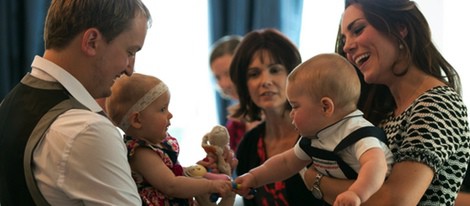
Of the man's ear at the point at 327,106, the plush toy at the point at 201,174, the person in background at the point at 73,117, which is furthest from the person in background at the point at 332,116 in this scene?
the person in background at the point at 73,117

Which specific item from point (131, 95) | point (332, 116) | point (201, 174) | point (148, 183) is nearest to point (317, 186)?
point (332, 116)

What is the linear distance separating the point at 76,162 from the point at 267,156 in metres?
1.49

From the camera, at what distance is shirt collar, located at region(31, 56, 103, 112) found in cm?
140

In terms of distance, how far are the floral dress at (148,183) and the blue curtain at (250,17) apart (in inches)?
102

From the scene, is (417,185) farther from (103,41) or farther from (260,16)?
(260,16)

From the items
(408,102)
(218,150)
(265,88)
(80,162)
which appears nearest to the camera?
(80,162)

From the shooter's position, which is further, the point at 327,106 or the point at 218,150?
the point at 218,150

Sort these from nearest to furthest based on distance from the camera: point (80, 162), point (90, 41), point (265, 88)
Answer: point (80, 162) → point (90, 41) → point (265, 88)

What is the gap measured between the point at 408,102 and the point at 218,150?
0.61 m

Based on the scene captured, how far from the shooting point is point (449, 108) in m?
1.68

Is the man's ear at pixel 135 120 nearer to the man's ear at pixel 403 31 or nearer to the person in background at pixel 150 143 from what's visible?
the person in background at pixel 150 143

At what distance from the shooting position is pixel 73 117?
52.7 inches

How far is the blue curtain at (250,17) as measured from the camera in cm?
434

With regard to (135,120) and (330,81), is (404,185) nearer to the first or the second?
(330,81)
